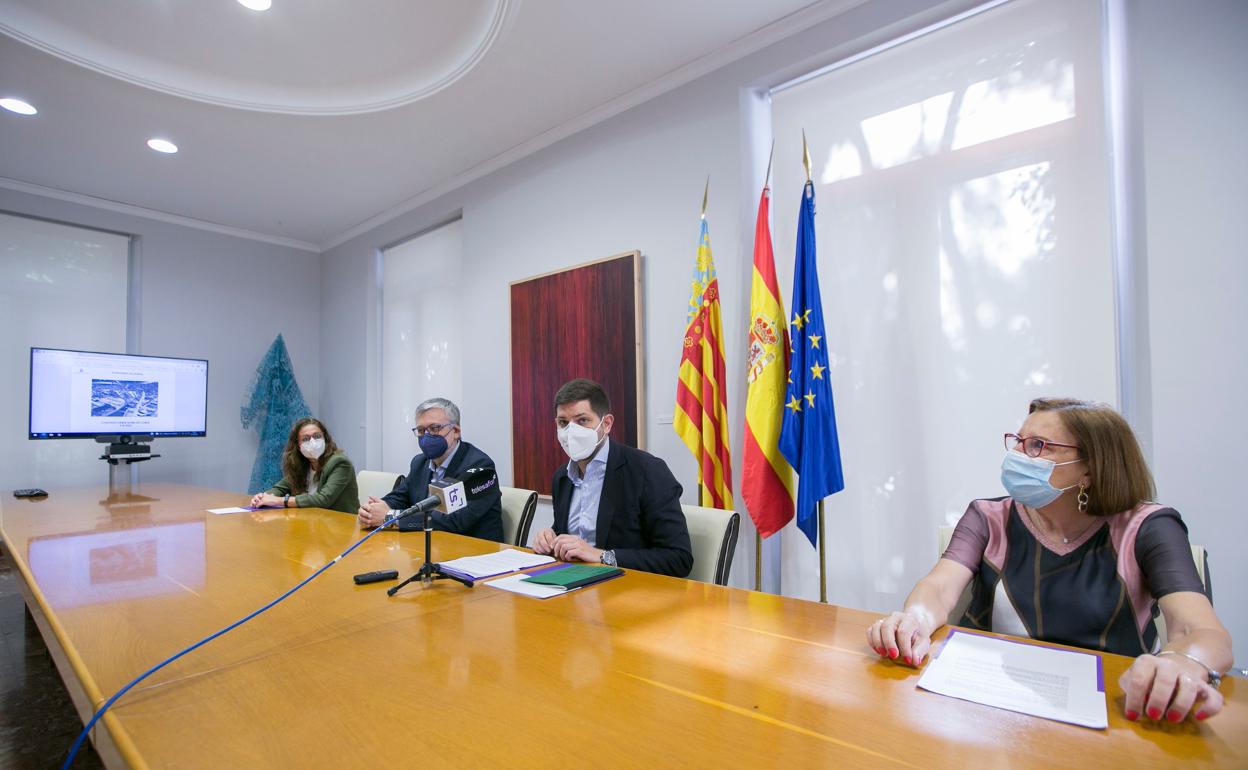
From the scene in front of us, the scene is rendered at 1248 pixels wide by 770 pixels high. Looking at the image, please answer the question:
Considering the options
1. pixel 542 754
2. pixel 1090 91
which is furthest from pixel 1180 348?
pixel 542 754

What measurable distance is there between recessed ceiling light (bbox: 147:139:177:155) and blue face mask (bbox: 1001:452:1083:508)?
16.1ft

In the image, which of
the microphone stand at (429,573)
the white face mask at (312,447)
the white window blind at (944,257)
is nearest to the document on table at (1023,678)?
the microphone stand at (429,573)

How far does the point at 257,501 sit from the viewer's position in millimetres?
2988

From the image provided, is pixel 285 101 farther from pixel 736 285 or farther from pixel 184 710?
pixel 184 710

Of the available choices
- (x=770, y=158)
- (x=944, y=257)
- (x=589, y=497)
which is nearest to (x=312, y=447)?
(x=589, y=497)

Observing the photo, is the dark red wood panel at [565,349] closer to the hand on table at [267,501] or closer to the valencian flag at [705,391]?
the valencian flag at [705,391]

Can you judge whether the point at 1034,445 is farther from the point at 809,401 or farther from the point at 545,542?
the point at 545,542

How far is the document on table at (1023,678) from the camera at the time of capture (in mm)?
850

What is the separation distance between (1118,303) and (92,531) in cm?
388

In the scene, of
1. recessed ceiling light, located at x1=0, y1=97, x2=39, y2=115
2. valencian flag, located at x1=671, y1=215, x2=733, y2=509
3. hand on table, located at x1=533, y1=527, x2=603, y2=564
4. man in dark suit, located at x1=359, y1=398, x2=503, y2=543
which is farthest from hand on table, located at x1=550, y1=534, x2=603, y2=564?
recessed ceiling light, located at x1=0, y1=97, x2=39, y2=115

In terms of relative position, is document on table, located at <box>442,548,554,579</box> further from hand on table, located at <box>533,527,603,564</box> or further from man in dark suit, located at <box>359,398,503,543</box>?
man in dark suit, located at <box>359,398,503,543</box>

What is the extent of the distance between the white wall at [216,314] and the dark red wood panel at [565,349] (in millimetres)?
3278

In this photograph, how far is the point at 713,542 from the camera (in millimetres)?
1929

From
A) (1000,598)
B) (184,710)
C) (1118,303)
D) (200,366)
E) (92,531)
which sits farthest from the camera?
(200,366)
